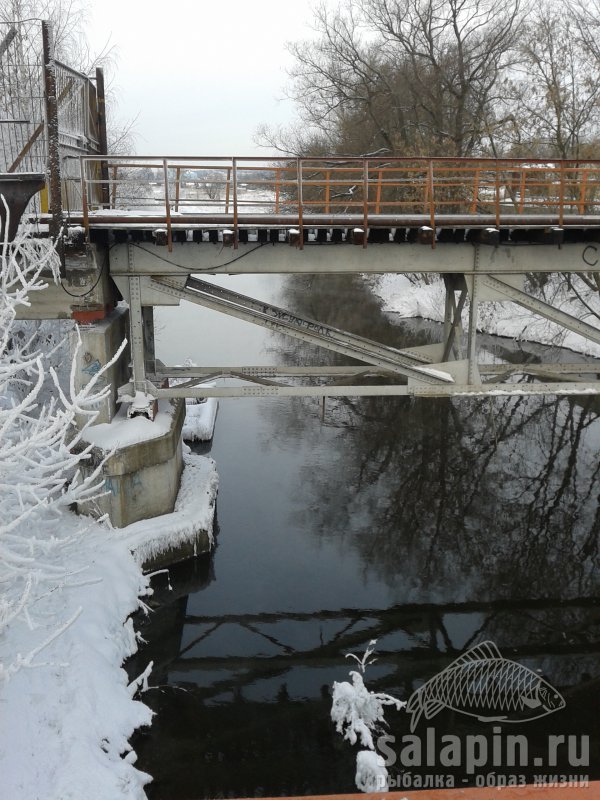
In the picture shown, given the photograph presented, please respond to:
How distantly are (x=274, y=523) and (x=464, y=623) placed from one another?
4.31m

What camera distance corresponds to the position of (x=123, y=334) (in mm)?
13000

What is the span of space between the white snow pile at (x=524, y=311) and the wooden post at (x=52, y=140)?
57.0ft

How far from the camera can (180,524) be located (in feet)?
38.3

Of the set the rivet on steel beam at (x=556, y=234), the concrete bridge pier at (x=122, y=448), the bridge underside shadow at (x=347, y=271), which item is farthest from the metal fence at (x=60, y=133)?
the rivet on steel beam at (x=556, y=234)

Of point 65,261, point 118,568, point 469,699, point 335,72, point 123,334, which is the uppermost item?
point 335,72

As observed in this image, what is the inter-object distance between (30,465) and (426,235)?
6724 mm

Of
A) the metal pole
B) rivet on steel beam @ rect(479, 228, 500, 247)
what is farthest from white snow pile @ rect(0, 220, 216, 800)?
rivet on steel beam @ rect(479, 228, 500, 247)

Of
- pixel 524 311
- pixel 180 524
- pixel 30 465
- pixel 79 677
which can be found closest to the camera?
pixel 79 677

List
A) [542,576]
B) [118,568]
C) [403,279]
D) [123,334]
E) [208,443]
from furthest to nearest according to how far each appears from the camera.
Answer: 1. [403,279]
2. [208,443]
3. [123,334]
4. [542,576]
5. [118,568]

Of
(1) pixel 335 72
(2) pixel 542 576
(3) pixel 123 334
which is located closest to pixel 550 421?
(2) pixel 542 576

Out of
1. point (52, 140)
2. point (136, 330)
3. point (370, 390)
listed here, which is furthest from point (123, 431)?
point (52, 140)

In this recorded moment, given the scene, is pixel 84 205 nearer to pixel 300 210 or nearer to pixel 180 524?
pixel 300 210

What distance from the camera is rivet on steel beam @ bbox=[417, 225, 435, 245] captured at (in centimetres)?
1055

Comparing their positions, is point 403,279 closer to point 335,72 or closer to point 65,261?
point 335,72
